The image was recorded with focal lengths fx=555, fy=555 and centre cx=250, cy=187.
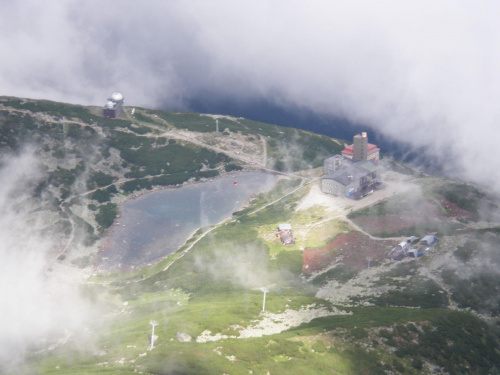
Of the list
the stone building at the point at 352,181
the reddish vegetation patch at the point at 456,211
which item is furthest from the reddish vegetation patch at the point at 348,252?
the stone building at the point at 352,181

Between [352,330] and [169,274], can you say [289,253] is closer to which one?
[169,274]

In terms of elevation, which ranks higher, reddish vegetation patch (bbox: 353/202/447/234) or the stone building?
the stone building

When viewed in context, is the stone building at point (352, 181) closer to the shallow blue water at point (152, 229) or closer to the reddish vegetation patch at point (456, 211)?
the reddish vegetation patch at point (456, 211)

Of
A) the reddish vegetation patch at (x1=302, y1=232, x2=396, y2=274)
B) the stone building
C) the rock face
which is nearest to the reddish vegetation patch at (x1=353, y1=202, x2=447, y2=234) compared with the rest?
the reddish vegetation patch at (x1=302, y1=232, x2=396, y2=274)

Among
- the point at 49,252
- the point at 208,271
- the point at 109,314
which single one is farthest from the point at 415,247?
the point at 49,252

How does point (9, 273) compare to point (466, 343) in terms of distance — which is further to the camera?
point (9, 273)

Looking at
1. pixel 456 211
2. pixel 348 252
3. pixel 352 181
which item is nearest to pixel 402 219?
pixel 456 211

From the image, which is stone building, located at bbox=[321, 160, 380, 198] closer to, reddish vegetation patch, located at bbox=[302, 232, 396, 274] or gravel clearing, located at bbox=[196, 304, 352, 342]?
reddish vegetation patch, located at bbox=[302, 232, 396, 274]
